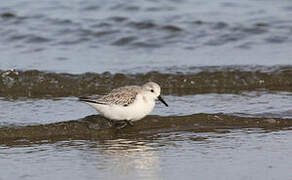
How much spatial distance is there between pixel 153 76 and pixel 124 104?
3.02 m

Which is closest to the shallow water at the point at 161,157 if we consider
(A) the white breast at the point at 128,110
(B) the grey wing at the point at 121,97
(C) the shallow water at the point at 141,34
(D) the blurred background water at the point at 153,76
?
(D) the blurred background water at the point at 153,76

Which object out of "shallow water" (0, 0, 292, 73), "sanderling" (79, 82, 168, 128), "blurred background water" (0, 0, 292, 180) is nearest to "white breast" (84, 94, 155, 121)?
"sanderling" (79, 82, 168, 128)

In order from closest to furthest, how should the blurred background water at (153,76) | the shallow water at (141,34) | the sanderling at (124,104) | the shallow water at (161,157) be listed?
the shallow water at (161,157)
the blurred background water at (153,76)
the sanderling at (124,104)
the shallow water at (141,34)

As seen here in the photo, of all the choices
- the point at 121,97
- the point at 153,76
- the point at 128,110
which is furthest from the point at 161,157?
the point at 153,76

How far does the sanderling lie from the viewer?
292 inches

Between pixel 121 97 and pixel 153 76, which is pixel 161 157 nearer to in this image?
pixel 121 97

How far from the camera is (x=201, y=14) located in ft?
45.8

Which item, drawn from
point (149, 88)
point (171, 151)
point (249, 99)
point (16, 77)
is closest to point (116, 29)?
point (16, 77)

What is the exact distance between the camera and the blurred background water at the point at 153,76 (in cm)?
618

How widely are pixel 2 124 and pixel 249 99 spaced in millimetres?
3408

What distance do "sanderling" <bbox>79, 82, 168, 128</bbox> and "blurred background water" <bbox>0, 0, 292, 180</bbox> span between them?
1.02 feet

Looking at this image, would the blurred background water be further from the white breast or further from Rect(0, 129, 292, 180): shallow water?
the white breast

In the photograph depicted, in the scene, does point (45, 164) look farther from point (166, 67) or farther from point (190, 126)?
point (166, 67)

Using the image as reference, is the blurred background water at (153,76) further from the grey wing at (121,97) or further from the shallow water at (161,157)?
the grey wing at (121,97)
